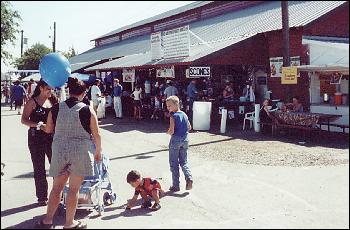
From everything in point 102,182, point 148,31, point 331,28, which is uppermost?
point 148,31

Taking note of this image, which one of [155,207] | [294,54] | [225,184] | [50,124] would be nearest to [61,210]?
[155,207]

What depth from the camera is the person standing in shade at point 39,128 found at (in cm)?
535

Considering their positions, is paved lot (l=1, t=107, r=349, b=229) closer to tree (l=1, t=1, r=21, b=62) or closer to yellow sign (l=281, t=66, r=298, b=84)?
yellow sign (l=281, t=66, r=298, b=84)

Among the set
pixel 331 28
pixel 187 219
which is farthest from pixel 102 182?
pixel 331 28

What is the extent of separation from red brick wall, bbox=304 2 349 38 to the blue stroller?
12.3 metres

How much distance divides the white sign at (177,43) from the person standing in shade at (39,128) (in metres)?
10.9

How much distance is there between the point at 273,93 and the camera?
16.7m

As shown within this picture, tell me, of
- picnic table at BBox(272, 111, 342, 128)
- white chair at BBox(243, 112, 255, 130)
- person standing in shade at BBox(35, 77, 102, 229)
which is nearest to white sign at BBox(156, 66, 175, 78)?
white chair at BBox(243, 112, 255, 130)

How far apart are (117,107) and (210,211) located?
13.0 metres

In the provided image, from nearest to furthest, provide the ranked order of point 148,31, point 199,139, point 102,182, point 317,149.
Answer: point 102,182 → point 317,149 → point 199,139 → point 148,31

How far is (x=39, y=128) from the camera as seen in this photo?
5.18 metres

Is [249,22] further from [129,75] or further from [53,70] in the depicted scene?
[53,70]

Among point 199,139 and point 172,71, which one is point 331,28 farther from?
point 199,139

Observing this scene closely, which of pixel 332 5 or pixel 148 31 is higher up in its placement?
pixel 148 31
